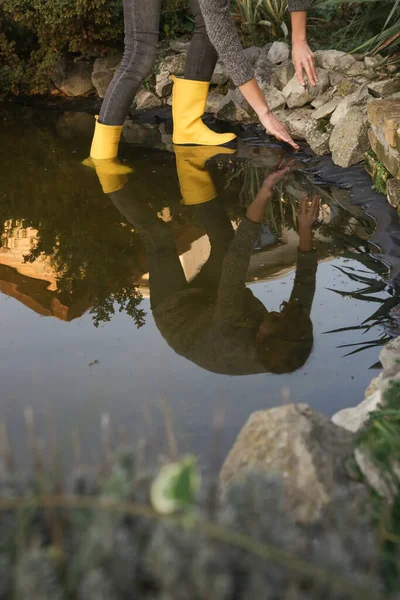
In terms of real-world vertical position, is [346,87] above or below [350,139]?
above

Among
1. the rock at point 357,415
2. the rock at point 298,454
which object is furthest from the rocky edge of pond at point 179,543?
the rock at point 357,415

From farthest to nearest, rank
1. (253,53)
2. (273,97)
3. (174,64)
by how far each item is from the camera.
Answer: (174,64), (253,53), (273,97)

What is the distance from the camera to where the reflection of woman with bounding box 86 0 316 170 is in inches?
154

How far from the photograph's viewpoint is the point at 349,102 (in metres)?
4.61

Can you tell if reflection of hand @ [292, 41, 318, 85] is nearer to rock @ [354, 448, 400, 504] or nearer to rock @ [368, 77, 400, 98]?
rock @ [368, 77, 400, 98]

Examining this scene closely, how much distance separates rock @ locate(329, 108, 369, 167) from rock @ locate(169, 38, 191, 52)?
219 centimetres

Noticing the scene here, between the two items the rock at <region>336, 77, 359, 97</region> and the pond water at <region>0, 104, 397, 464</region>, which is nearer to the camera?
the pond water at <region>0, 104, 397, 464</region>

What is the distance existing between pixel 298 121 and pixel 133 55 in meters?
1.23

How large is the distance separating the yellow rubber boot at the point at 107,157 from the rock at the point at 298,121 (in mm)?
1146

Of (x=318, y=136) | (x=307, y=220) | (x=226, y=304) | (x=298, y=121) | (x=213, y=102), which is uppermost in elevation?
(x=213, y=102)

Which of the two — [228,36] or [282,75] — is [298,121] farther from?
[228,36]

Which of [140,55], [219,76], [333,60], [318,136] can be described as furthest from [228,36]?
[219,76]

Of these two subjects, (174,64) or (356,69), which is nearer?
(356,69)

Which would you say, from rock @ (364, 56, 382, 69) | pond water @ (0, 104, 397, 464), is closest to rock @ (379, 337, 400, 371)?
pond water @ (0, 104, 397, 464)
